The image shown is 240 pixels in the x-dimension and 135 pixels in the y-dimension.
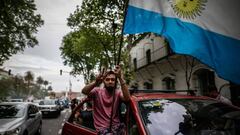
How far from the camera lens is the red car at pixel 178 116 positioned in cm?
330

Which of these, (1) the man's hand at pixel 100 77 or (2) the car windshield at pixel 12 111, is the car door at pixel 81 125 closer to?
(1) the man's hand at pixel 100 77

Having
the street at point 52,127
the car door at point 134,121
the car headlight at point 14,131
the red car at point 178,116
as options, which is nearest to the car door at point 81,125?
the red car at point 178,116

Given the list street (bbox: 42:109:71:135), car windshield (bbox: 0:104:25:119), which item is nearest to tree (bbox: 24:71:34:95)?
street (bbox: 42:109:71:135)

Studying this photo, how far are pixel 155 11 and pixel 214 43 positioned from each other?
94 centimetres

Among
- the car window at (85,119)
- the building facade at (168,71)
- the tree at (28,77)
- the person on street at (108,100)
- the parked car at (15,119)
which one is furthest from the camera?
the tree at (28,77)

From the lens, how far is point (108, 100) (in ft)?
12.7

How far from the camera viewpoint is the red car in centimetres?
330

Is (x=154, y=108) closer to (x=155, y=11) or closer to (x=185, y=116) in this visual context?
(x=185, y=116)

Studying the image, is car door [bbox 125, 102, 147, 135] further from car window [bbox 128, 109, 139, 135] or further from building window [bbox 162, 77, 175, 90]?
building window [bbox 162, 77, 175, 90]

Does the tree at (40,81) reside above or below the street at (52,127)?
above

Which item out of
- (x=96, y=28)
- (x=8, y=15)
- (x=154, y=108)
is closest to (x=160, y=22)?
(x=154, y=108)

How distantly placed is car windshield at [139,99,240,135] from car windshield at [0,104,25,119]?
6004 mm

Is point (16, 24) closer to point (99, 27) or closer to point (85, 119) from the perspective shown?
point (99, 27)

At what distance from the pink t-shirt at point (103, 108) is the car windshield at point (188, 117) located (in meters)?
0.39
